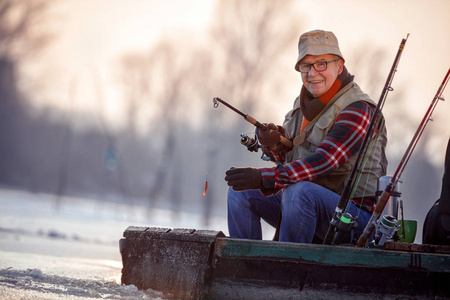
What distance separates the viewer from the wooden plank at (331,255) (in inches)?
119

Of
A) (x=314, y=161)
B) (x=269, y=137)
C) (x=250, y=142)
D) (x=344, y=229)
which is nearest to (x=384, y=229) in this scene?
(x=344, y=229)

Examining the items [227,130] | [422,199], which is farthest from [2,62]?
[422,199]

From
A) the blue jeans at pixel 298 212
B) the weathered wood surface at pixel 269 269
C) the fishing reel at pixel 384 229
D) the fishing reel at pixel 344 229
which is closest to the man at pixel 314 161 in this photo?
the blue jeans at pixel 298 212

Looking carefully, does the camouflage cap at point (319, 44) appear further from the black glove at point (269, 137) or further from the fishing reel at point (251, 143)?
the fishing reel at point (251, 143)

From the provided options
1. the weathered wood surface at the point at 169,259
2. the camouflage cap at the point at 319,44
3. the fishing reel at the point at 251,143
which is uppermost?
the camouflage cap at the point at 319,44

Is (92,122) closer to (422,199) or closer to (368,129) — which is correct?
(422,199)

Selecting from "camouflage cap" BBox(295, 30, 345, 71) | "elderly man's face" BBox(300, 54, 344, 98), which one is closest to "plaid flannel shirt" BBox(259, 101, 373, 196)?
"elderly man's face" BBox(300, 54, 344, 98)

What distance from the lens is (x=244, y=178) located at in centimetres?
347

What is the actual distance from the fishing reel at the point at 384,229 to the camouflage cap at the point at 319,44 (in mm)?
1006

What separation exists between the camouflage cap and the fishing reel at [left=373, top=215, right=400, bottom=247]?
101 centimetres

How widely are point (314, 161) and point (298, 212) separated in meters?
0.29

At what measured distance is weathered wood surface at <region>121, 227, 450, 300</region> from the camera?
3.06 m

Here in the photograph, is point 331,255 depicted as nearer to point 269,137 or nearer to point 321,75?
point 269,137

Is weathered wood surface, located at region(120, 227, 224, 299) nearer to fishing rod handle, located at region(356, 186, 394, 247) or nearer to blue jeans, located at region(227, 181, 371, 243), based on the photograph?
blue jeans, located at region(227, 181, 371, 243)
